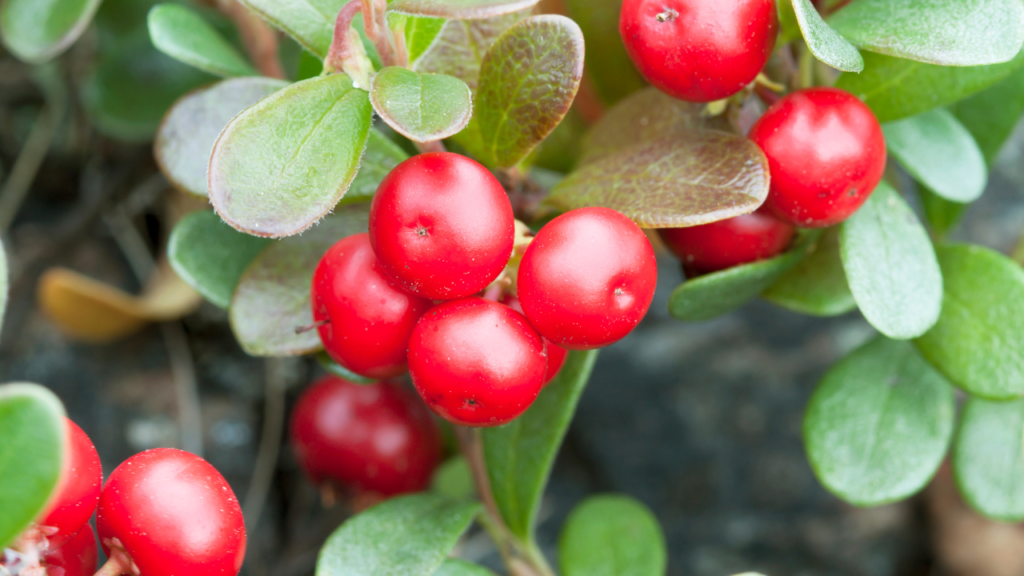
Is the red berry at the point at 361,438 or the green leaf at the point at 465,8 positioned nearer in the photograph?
the green leaf at the point at 465,8

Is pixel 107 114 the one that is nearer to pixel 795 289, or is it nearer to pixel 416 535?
pixel 416 535

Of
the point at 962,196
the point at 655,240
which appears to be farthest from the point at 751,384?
the point at 962,196

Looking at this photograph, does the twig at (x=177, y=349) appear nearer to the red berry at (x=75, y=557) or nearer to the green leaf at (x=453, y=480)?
the green leaf at (x=453, y=480)

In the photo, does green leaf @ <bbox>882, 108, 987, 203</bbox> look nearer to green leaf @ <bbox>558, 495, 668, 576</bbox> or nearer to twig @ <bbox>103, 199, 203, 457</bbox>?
green leaf @ <bbox>558, 495, 668, 576</bbox>

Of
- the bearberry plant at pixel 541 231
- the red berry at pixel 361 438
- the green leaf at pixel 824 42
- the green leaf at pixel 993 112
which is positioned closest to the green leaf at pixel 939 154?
the bearberry plant at pixel 541 231

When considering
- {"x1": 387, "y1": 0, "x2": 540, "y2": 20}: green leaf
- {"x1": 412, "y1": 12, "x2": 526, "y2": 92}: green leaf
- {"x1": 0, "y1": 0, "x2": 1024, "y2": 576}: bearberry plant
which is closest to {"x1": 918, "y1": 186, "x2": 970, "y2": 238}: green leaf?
{"x1": 0, "y1": 0, "x2": 1024, "y2": 576}: bearberry plant

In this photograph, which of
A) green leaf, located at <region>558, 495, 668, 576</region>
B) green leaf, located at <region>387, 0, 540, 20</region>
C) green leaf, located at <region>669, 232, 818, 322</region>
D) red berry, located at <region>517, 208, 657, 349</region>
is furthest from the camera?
green leaf, located at <region>558, 495, 668, 576</region>
